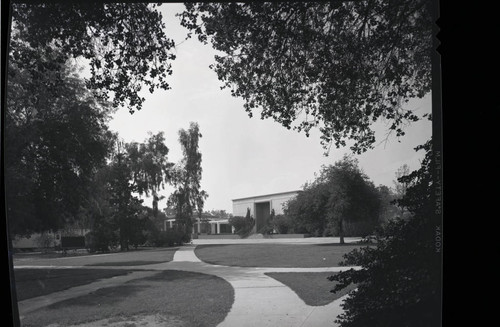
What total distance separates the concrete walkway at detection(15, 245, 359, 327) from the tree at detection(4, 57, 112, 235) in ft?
2.40

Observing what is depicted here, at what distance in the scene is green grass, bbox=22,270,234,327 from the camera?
11.6 ft

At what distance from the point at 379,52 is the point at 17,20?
3302 millimetres

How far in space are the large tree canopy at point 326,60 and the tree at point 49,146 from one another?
4.52ft

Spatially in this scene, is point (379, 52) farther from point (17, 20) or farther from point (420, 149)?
point (17, 20)

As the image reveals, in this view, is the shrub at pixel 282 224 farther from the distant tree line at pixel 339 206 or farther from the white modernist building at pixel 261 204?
the white modernist building at pixel 261 204

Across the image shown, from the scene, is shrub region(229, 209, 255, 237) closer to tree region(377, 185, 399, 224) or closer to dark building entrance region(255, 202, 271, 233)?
dark building entrance region(255, 202, 271, 233)

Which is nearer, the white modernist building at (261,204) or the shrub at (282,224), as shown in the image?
the white modernist building at (261,204)

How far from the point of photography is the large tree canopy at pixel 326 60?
3.52 m

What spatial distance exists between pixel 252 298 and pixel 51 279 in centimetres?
192

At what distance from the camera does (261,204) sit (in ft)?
12.7

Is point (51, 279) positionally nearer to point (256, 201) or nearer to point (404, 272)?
point (256, 201)

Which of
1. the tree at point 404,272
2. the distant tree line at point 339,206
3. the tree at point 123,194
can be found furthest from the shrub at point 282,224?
the tree at point 123,194

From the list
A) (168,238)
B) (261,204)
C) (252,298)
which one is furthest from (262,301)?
(168,238)
